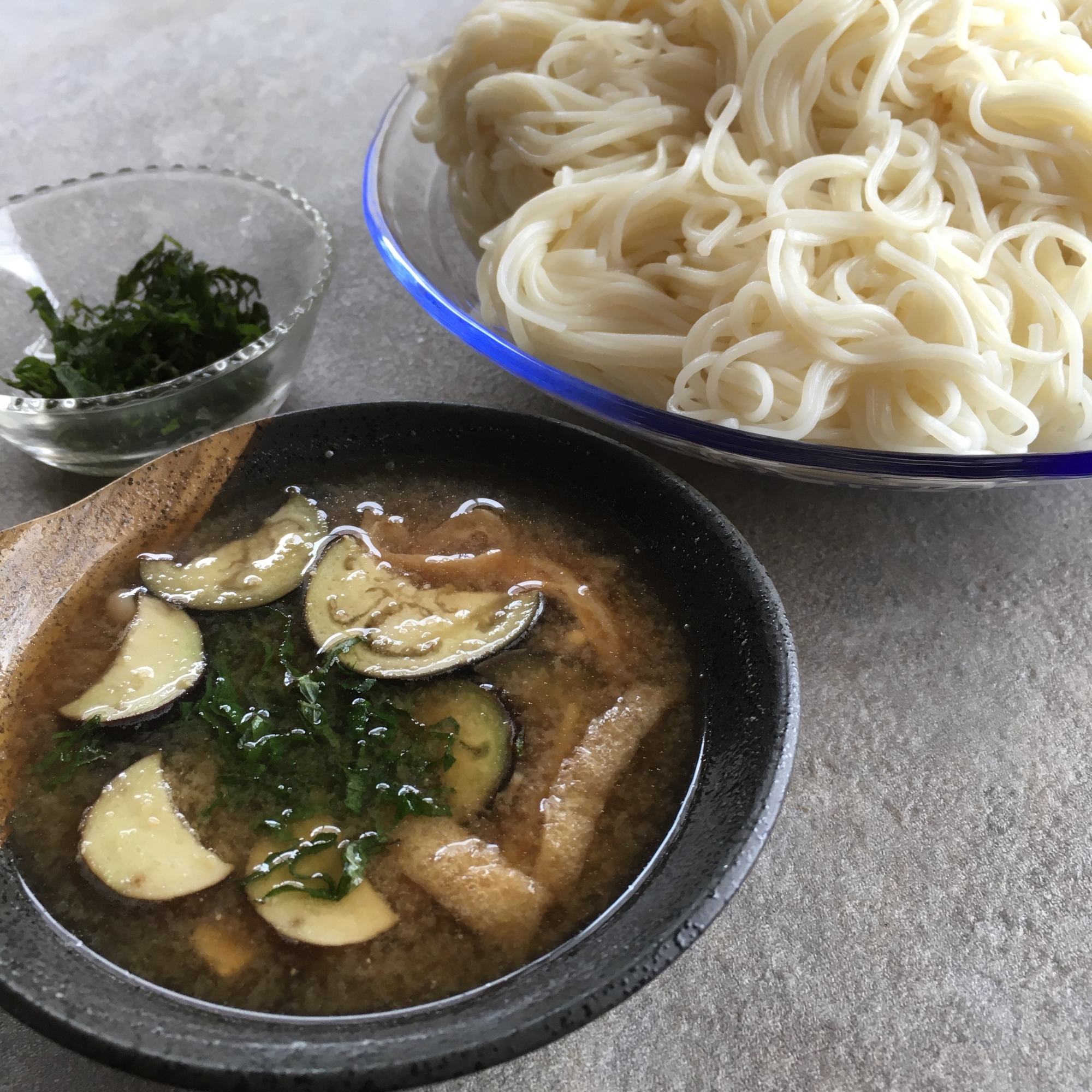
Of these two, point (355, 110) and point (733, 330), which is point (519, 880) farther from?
point (355, 110)

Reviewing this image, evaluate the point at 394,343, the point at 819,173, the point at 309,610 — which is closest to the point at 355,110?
the point at 394,343

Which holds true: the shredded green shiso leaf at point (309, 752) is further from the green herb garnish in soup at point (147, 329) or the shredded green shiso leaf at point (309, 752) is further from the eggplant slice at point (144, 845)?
the green herb garnish in soup at point (147, 329)

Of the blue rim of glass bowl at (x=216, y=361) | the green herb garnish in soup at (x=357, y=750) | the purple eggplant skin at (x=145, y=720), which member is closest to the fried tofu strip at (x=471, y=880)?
the green herb garnish in soup at (x=357, y=750)

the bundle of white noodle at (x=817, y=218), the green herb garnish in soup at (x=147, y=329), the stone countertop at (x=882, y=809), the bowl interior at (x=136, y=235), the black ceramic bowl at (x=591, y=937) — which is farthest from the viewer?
the bowl interior at (x=136, y=235)

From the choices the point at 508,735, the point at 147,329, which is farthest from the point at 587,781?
A: the point at 147,329

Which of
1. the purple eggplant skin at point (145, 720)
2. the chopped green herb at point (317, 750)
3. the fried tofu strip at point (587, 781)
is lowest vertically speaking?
the fried tofu strip at point (587, 781)
